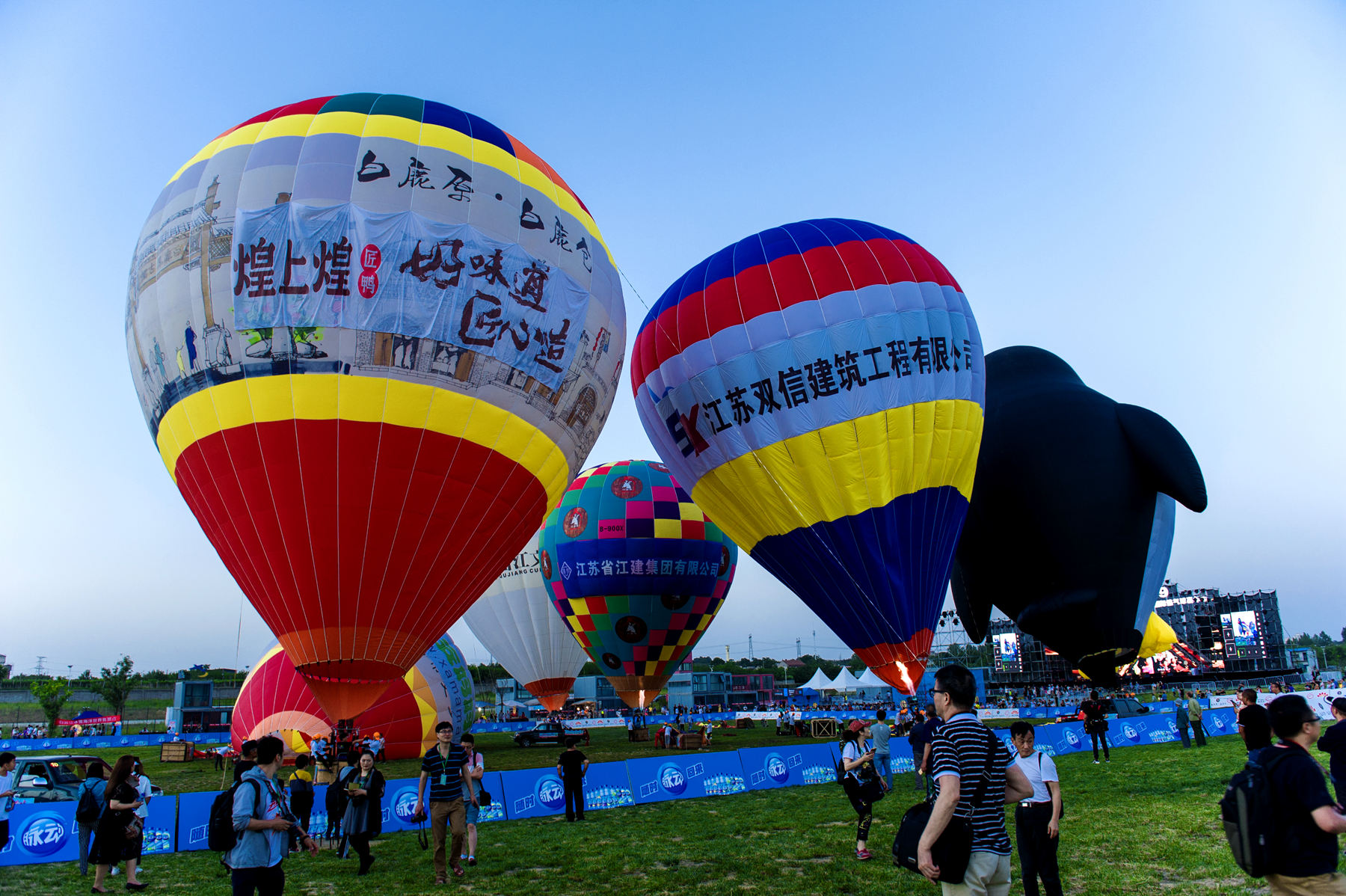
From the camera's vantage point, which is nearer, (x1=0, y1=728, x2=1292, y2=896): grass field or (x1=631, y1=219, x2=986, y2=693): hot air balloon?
(x1=0, y1=728, x2=1292, y2=896): grass field

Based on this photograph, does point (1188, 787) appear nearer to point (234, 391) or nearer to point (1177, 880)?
point (1177, 880)

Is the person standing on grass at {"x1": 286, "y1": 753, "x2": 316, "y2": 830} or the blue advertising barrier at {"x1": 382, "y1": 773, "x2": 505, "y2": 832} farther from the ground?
the person standing on grass at {"x1": 286, "y1": 753, "x2": 316, "y2": 830}

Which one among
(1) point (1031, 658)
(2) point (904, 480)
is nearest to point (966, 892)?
(2) point (904, 480)

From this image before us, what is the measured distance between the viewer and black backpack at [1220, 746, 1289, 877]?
3736 mm

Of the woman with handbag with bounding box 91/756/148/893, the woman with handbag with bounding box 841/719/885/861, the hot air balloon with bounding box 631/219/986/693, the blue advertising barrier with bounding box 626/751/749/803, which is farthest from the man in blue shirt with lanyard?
the hot air balloon with bounding box 631/219/986/693

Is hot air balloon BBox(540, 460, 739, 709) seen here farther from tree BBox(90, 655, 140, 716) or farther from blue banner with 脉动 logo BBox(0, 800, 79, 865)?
tree BBox(90, 655, 140, 716)

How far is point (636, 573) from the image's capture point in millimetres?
26766

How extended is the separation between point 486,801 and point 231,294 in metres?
7.97

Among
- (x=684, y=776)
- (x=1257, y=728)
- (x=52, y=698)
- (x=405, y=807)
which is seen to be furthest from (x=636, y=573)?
(x=52, y=698)

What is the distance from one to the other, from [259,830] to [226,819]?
0.20 metres

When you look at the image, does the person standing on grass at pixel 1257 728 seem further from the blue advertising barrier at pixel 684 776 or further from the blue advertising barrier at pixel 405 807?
the blue advertising barrier at pixel 684 776

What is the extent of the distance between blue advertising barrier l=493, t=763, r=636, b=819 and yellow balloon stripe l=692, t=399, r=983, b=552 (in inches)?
236

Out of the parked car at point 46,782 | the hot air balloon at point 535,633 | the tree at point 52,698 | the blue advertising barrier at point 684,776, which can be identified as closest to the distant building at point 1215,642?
the hot air balloon at point 535,633

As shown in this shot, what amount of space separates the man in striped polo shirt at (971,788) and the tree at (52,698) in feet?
177
